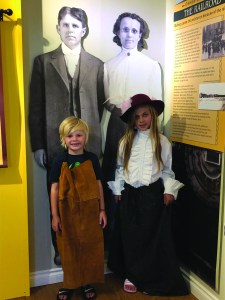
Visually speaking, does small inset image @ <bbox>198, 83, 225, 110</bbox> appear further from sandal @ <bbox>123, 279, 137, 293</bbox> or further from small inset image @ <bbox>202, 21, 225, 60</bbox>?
sandal @ <bbox>123, 279, 137, 293</bbox>

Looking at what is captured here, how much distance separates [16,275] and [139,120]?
131cm

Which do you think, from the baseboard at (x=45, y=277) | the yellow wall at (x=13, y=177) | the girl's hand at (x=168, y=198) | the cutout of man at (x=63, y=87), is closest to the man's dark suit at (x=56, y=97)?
the cutout of man at (x=63, y=87)

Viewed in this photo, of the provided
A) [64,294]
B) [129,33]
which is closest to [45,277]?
[64,294]

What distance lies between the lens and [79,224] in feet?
6.86

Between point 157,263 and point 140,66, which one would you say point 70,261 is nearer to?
point 157,263

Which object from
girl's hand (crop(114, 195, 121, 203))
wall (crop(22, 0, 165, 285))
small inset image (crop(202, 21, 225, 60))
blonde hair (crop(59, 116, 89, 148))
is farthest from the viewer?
girl's hand (crop(114, 195, 121, 203))

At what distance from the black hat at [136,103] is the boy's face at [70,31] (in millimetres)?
540

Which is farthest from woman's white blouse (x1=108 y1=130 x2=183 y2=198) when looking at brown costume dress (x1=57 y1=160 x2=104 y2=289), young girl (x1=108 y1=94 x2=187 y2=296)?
brown costume dress (x1=57 y1=160 x2=104 y2=289)

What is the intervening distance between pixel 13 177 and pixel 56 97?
23.9 inches

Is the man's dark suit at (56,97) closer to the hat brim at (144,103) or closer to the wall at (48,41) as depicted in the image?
the wall at (48,41)

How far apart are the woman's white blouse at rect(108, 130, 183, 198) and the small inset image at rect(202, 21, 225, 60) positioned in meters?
0.62

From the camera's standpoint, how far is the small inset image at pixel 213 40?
1.93m

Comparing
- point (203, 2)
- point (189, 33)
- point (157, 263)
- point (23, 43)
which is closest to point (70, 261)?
point (157, 263)

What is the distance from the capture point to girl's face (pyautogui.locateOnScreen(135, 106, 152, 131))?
2.20m
